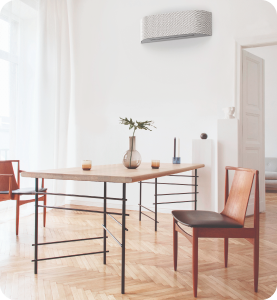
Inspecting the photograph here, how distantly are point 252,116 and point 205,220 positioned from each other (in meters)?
2.80

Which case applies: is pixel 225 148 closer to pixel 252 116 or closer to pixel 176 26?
pixel 252 116

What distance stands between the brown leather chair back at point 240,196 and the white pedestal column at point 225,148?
1.62m

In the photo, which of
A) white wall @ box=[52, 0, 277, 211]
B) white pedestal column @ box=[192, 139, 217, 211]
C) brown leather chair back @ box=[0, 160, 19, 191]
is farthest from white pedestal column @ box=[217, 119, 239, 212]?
brown leather chair back @ box=[0, 160, 19, 191]

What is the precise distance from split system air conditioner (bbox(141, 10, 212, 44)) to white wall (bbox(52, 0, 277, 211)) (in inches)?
5.4

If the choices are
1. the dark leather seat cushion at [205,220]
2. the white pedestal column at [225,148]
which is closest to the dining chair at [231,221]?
the dark leather seat cushion at [205,220]

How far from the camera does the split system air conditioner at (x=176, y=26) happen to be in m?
3.98

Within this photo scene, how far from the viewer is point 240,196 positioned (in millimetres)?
1953

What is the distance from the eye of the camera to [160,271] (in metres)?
2.15

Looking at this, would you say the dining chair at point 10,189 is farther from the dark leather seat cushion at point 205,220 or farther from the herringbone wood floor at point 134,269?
the dark leather seat cushion at point 205,220

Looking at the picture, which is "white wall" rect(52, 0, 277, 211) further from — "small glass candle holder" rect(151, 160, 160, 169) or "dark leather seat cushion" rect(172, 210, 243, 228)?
"dark leather seat cushion" rect(172, 210, 243, 228)

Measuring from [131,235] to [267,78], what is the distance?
574 cm

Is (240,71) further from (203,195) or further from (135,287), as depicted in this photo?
(135,287)

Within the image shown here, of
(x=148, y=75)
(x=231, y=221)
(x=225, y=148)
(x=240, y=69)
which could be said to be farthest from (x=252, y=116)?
(x=231, y=221)

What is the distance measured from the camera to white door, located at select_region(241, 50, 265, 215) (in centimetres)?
408
